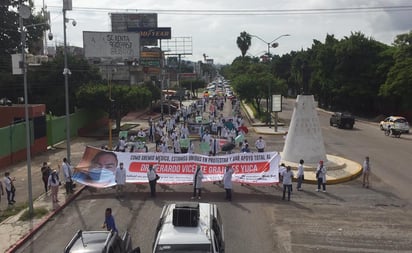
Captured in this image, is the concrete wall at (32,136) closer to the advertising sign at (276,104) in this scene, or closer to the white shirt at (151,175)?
the white shirt at (151,175)

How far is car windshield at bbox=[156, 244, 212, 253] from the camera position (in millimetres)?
10242

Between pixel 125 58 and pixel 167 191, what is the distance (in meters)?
59.8

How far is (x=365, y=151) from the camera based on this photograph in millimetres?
32062

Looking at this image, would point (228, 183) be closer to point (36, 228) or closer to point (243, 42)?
point (36, 228)

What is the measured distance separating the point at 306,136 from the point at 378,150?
9.58 meters

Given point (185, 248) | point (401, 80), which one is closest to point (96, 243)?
point (185, 248)

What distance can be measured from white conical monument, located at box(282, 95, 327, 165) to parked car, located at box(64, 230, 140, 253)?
15480 millimetres

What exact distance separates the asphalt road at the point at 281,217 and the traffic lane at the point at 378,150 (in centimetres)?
20

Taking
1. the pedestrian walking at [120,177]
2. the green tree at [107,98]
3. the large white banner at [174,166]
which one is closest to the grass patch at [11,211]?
the large white banner at [174,166]

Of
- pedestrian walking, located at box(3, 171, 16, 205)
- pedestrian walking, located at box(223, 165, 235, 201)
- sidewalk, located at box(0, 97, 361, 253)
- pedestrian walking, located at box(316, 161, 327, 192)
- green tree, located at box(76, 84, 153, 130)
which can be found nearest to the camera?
sidewalk, located at box(0, 97, 361, 253)

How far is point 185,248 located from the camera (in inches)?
405

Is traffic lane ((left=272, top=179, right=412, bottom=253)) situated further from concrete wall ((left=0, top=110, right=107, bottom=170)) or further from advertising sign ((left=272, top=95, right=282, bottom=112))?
advertising sign ((left=272, top=95, right=282, bottom=112))

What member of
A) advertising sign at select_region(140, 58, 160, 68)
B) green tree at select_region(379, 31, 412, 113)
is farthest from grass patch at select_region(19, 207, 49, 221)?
advertising sign at select_region(140, 58, 160, 68)

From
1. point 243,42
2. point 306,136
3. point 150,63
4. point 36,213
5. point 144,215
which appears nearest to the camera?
point 144,215
